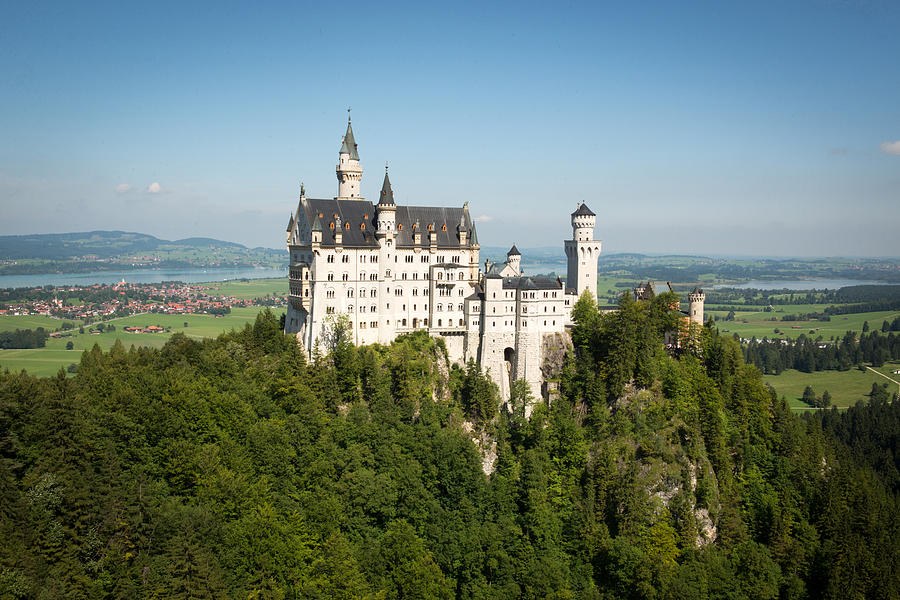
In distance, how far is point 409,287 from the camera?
72.1 metres

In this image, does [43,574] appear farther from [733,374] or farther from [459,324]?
[733,374]

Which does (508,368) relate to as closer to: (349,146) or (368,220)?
(368,220)

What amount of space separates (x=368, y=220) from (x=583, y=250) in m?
23.0

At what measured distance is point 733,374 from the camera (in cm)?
7419

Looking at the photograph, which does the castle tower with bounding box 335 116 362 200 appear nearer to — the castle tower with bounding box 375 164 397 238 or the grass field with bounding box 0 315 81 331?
the castle tower with bounding box 375 164 397 238

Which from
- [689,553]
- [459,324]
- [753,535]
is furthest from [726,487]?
[459,324]

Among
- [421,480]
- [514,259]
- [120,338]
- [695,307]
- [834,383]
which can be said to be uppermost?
[514,259]

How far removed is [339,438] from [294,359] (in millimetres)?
9527

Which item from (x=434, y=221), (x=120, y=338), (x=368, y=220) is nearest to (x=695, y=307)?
(x=434, y=221)

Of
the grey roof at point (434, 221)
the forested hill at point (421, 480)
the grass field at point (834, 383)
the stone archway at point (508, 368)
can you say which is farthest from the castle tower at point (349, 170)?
the grass field at point (834, 383)

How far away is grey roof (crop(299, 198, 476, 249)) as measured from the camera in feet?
227

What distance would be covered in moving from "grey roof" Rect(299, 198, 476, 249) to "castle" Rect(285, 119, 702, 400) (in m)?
0.11

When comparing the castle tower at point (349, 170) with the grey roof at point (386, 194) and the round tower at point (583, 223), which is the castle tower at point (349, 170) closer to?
the grey roof at point (386, 194)

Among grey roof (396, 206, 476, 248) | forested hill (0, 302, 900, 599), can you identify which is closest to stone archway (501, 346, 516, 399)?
forested hill (0, 302, 900, 599)
